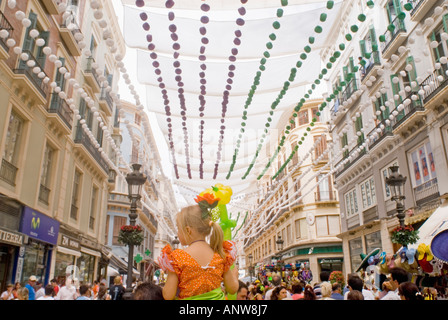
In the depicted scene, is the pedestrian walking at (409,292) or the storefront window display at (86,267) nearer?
the pedestrian walking at (409,292)

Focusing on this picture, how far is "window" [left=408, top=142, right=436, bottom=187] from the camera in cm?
1303

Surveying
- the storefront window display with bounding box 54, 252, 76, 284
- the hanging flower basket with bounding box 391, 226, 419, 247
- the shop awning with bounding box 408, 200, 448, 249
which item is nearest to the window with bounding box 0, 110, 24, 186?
the storefront window display with bounding box 54, 252, 76, 284

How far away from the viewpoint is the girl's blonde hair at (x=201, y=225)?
2629 millimetres

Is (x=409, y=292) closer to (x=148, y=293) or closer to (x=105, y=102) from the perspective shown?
(x=148, y=293)

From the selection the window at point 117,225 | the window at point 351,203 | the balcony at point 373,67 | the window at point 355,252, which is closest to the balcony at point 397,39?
the balcony at point 373,67

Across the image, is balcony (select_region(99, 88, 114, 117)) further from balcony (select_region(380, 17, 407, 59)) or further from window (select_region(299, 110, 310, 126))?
window (select_region(299, 110, 310, 126))

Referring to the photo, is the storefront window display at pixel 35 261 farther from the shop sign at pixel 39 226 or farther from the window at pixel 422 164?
the window at pixel 422 164

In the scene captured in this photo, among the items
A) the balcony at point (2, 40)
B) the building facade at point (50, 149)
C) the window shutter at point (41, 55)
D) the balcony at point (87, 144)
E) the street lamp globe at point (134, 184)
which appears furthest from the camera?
the balcony at point (87, 144)

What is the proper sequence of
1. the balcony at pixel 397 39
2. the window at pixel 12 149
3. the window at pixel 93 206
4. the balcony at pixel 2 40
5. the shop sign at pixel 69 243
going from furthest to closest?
the window at pixel 93 206 < the balcony at pixel 397 39 < the shop sign at pixel 69 243 < the window at pixel 12 149 < the balcony at pixel 2 40

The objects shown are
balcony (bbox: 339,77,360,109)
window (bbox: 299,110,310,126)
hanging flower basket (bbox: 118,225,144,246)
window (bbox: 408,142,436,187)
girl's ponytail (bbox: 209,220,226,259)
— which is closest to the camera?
girl's ponytail (bbox: 209,220,226,259)

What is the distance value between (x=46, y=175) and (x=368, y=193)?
1509 centimetres

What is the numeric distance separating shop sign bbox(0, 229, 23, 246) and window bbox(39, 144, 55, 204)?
235 centimetres
